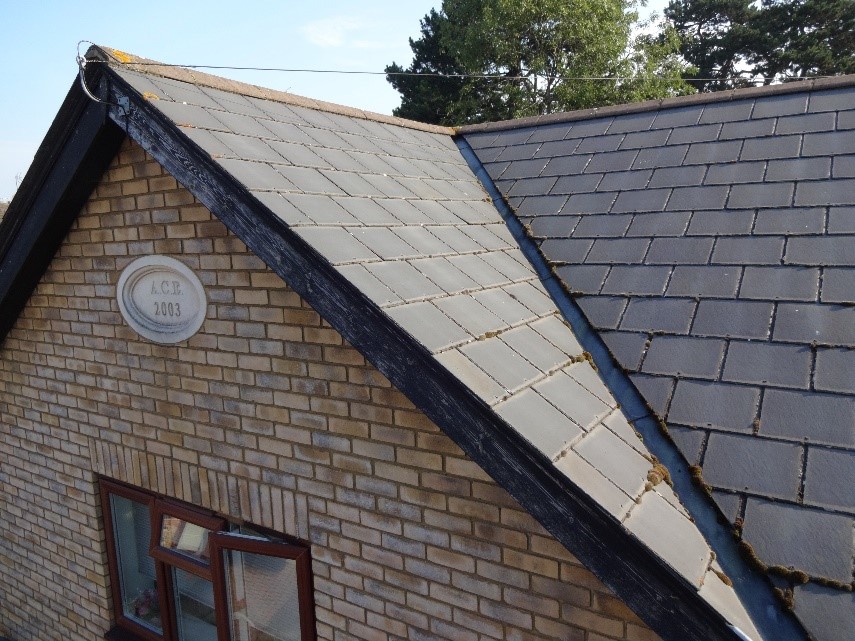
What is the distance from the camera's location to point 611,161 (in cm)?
484

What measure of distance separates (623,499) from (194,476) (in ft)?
7.84

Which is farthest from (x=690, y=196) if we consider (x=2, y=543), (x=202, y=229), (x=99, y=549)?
(x=2, y=543)

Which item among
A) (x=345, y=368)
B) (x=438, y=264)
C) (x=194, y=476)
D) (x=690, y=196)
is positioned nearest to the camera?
(x=345, y=368)

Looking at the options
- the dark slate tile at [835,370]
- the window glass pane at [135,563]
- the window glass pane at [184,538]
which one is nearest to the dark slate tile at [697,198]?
the dark slate tile at [835,370]

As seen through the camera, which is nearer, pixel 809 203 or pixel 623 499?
pixel 623 499

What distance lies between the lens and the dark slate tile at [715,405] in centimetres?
263

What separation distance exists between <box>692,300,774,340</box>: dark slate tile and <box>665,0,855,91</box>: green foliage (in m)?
30.6

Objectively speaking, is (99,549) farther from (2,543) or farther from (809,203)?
(809,203)

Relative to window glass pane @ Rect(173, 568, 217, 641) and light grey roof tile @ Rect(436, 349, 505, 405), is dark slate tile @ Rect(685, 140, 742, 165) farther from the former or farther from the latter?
window glass pane @ Rect(173, 568, 217, 641)

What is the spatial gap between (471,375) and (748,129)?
11.9 ft

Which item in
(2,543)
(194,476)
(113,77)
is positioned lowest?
(2,543)

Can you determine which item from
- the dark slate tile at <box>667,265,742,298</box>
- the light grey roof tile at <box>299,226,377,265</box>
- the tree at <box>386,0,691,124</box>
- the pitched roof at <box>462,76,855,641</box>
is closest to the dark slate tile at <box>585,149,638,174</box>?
the pitched roof at <box>462,76,855,641</box>

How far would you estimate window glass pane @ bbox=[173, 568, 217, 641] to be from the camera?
3.79 meters

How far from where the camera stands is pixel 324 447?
287cm
